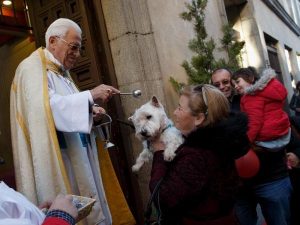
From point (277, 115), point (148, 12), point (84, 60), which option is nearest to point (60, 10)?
point (84, 60)

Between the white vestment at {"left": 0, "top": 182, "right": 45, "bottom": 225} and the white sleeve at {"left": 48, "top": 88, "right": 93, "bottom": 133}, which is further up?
the white sleeve at {"left": 48, "top": 88, "right": 93, "bottom": 133}

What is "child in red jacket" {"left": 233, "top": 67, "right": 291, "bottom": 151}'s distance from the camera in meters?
3.12

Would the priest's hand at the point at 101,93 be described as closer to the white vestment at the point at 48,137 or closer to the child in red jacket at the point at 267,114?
the white vestment at the point at 48,137

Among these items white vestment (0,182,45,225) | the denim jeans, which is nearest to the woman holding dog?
white vestment (0,182,45,225)

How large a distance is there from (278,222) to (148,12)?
2.74 meters

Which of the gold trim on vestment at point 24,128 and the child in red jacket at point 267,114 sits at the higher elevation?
the gold trim on vestment at point 24,128

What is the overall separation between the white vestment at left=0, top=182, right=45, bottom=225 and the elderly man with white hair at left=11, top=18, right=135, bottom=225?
1.04 meters

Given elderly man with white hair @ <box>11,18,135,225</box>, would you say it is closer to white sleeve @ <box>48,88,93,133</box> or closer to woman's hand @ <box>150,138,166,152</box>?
white sleeve @ <box>48,88,93,133</box>

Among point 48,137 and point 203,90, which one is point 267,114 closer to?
point 203,90

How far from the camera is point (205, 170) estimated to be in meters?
1.97

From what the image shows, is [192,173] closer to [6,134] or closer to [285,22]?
[6,134]

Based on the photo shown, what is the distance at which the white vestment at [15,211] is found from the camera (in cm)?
141

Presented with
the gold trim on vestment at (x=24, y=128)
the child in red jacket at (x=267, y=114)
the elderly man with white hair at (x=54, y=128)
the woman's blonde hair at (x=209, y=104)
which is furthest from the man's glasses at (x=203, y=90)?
the gold trim on vestment at (x=24, y=128)

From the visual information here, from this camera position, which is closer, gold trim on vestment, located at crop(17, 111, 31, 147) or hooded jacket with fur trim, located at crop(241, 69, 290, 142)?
gold trim on vestment, located at crop(17, 111, 31, 147)
